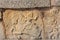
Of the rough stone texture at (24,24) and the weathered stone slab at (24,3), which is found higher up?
the weathered stone slab at (24,3)

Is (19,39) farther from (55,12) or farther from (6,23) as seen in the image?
(55,12)

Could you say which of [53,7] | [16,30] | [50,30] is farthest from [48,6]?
[16,30]

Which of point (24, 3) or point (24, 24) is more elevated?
point (24, 3)

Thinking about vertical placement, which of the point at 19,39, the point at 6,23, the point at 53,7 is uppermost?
the point at 53,7

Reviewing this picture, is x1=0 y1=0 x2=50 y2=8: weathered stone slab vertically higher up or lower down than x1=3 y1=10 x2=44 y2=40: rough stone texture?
higher up

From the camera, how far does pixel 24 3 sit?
140 centimetres

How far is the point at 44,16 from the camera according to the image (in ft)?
4.64

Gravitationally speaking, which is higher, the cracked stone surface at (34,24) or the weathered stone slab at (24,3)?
the weathered stone slab at (24,3)

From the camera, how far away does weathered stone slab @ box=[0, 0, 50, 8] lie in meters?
1.39

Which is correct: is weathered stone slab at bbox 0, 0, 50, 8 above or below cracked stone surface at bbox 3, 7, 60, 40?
above

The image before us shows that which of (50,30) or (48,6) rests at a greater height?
(48,6)

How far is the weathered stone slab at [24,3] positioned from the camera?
4.57ft

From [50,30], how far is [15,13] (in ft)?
0.95

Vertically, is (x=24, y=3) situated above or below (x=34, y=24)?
above
